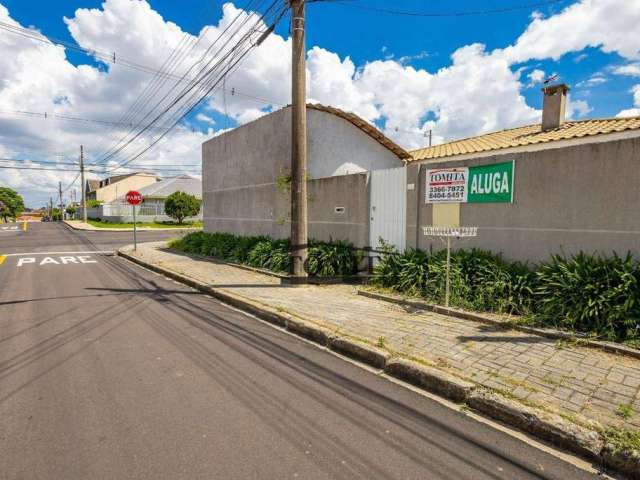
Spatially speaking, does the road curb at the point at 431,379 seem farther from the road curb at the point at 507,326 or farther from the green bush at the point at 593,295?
the green bush at the point at 593,295

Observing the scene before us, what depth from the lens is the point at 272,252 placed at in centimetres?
1068

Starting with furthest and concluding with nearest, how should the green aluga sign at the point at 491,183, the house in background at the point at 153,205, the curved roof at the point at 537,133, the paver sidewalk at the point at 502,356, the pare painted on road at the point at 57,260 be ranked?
the house in background at the point at 153,205, the pare painted on road at the point at 57,260, the curved roof at the point at 537,133, the green aluga sign at the point at 491,183, the paver sidewalk at the point at 502,356

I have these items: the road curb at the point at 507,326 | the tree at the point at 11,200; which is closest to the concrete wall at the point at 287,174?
the road curb at the point at 507,326

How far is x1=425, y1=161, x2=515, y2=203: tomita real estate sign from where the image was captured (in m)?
6.22

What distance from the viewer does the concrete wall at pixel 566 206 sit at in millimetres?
4949

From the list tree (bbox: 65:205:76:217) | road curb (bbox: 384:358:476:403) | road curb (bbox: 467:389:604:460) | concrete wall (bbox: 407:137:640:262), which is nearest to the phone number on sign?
concrete wall (bbox: 407:137:640:262)

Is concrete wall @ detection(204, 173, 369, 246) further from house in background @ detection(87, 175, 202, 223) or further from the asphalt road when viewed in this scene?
house in background @ detection(87, 175, 202, 223)

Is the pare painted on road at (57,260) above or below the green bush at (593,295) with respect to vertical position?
below

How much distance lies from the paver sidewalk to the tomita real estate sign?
2317mm

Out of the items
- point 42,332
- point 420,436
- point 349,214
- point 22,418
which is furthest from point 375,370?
point 349,214

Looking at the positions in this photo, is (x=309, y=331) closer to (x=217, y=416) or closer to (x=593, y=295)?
(x=217, y=416)

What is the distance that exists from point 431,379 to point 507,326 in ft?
6.69

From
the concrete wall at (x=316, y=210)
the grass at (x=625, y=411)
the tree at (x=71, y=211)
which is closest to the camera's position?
the grass at (x=625, y=411)

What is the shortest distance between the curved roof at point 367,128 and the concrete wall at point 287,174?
156 mm
